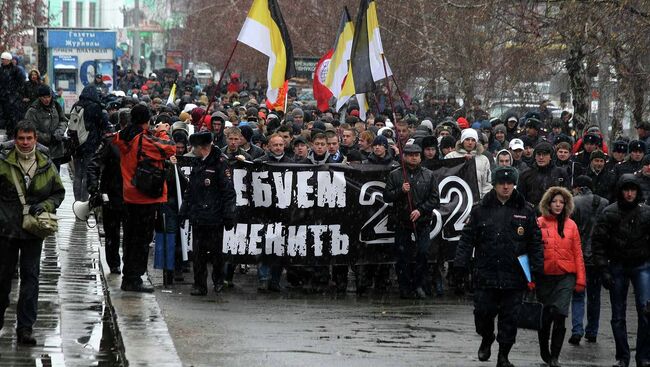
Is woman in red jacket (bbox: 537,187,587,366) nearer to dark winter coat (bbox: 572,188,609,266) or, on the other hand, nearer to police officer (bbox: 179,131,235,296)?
dark winter coat (bbox: 572,188,609,266)

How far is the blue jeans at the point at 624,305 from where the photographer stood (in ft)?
38.9

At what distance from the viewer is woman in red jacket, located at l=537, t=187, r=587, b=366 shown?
38.5 ft

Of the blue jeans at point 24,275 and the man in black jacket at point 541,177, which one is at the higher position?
the man in black jacket at point 541,177

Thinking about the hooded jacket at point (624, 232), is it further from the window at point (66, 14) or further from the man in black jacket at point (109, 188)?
the window at point (66, 14)

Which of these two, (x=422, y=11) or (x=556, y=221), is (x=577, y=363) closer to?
(x=556, y=221)

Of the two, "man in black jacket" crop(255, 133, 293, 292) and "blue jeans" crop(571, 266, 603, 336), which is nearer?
"blue jeans" crop(571, 266, 603, 336)

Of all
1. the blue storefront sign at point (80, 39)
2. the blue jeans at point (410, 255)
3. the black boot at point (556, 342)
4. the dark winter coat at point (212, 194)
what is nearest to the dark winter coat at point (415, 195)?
the blue jeans at point (410, 255)

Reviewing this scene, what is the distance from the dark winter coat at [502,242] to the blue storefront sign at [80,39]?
160 ft

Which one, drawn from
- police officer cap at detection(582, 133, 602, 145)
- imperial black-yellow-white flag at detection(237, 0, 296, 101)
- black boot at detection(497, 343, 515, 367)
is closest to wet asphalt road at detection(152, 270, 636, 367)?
black boot at detection(497, 343, 515, 367)

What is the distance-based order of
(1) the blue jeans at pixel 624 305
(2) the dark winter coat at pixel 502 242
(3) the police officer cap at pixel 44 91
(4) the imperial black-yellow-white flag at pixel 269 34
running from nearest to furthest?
1. (2) the dark winter coat at pixel 502 242
2. (1) the blue jeans at pixel 624 305
3. (4) the imperial black-yellow-white flag at pixel 269 34
4. (3) the police officer cap at pixel 44 91

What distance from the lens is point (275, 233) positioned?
15.6m

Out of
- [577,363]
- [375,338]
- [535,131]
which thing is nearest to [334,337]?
[375,338]

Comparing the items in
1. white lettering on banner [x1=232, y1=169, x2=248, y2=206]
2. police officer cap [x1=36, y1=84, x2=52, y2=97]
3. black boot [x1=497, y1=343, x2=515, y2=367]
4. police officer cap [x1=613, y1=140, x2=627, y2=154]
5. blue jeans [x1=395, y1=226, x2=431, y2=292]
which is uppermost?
police officer cap [x1=36, y1=84, x2=52, y2=97]

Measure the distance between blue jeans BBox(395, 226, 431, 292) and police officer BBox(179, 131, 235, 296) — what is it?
189cm
